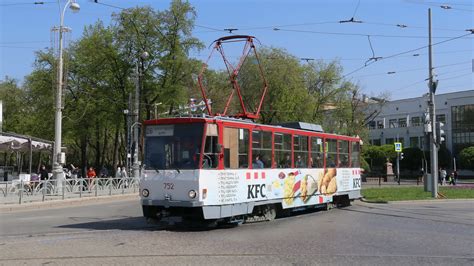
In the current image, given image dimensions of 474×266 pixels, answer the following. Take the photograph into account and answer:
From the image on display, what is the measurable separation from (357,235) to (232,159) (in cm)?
388

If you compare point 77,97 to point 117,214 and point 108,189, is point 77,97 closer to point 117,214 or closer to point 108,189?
point 108,189

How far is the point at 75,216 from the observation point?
18.3 m

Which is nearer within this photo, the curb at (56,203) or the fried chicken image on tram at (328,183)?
the fried chicken image on tram at (328,183)

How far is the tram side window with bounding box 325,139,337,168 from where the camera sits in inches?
805

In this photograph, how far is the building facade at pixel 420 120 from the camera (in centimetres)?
8025

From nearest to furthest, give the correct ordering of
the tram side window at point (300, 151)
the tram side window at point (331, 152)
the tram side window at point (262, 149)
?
the tram side window at point (262, 149) < the tram side window at point (300, 151) < the tram side window at point (331, 152)

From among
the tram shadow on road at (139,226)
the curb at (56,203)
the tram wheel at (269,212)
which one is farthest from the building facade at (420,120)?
the tram shadow on road at (139,226)

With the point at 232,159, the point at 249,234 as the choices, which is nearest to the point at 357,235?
the point at 249,234

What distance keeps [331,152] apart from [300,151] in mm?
3044

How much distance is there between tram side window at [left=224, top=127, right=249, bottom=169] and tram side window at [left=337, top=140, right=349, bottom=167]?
7.61 meters

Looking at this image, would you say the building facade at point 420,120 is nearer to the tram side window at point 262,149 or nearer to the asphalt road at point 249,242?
A: the tram side window at point 262,149

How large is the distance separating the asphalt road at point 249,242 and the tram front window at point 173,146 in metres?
1.76

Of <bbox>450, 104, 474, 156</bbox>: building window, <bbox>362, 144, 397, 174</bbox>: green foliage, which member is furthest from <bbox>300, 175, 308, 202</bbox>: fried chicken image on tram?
<bbox>450, 104, 474, 156</bbox>: building window

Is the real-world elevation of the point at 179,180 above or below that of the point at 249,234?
above
